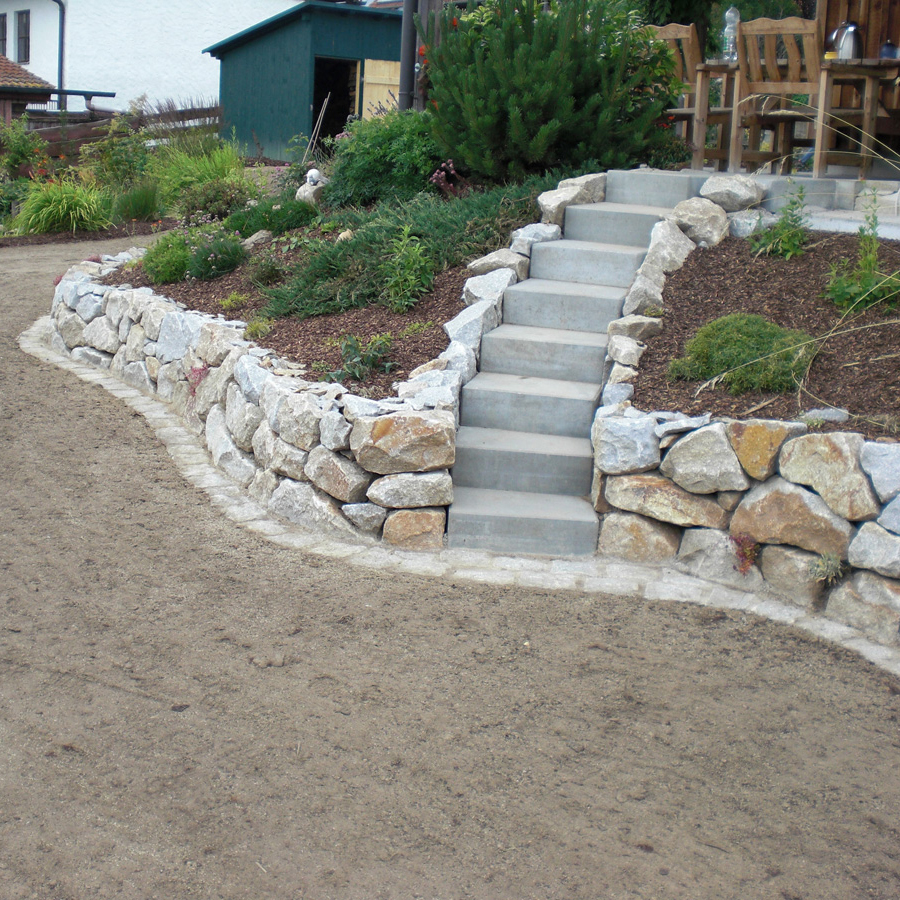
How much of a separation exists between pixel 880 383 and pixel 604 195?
300cm

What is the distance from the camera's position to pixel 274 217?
8617 millimetres

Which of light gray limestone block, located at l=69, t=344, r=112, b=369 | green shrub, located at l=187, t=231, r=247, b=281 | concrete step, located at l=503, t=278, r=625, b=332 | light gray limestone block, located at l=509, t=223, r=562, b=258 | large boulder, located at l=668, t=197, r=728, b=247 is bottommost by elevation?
light gray limestone block, located at l=69, t=344, r=112, b=369

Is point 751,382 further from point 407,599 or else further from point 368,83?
point 368,83

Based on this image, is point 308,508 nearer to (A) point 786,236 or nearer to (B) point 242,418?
(B) point 242,418

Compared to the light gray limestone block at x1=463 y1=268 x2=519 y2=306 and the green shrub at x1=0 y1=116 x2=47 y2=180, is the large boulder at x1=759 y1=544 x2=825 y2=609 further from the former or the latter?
the green shrub at x1=0 y1=116 x2=47 y2=180

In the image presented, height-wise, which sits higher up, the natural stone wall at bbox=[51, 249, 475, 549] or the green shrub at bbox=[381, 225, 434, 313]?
the green shrub at bbox=[381, 225, 434, 313]

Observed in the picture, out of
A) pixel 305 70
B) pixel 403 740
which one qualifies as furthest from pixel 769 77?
pixel 305 70

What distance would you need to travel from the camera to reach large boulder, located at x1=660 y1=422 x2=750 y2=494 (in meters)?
4.40

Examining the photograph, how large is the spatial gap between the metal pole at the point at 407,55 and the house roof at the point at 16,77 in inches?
569

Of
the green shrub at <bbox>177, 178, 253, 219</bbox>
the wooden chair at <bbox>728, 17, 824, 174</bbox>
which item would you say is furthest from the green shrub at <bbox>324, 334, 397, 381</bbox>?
the green shrub at <bbox>177, 178, 253, 219</bbox>

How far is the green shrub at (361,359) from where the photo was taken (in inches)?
215

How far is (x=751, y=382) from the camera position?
15.9 feet

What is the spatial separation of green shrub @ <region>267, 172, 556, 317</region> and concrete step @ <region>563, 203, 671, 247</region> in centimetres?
36

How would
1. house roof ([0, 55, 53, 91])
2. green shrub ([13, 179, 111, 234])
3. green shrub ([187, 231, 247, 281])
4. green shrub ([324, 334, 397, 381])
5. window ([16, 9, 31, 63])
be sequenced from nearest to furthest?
green shrub ([324, 334, 397, 381])
green shrub ([187, 231, 247, 281])
green shrub ([13, 179, 111, 234])
house roof ([0, 55, 53, 91])
window ([16, 9, 31, 63])
